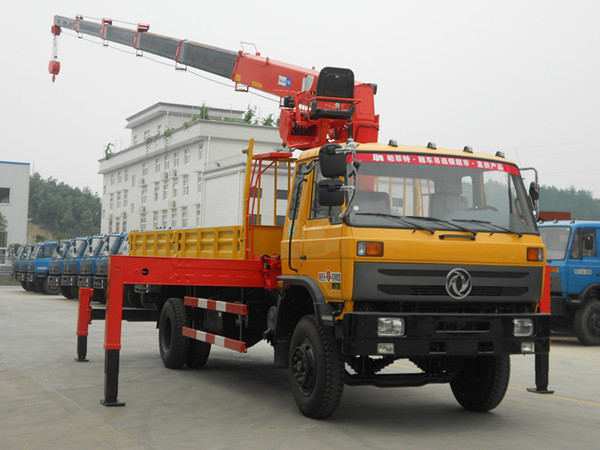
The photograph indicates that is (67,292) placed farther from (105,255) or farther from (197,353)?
(197,353)

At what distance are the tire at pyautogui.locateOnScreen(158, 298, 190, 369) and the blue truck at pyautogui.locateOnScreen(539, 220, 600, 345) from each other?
816 centimetres

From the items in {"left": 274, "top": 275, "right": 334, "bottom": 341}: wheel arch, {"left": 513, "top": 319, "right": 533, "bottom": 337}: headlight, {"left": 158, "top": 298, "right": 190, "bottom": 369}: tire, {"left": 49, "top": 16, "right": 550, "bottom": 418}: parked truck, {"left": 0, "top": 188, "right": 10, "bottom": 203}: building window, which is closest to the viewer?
{"left": 49, "top": 16, "right": 550, "bottom": 418}: parked truck

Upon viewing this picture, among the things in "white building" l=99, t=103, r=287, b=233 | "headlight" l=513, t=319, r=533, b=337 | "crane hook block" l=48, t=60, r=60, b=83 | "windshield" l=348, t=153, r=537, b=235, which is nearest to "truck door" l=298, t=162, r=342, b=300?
"windshield" l=348, t=153, r=537, b=235

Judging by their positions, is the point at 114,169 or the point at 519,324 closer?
the point at 519,324

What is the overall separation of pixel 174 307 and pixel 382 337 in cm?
483

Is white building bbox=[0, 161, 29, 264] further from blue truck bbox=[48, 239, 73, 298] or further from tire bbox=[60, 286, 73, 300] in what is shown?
tire bbox=[60, 286, 73, 300]

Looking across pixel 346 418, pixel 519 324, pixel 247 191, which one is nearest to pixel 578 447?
pixel 519 324

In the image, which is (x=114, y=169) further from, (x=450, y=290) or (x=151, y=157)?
(x=450, y=290)

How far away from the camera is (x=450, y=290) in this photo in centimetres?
718

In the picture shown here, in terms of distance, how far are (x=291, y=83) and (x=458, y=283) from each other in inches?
323

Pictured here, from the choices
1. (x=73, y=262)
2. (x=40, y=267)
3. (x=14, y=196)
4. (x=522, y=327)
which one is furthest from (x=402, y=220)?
(x=14, y=196)

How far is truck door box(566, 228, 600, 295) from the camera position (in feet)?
52.1

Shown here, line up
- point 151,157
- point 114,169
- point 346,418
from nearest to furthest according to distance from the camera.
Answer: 1. point 346,418
2. point 151,157
3. point 114,169

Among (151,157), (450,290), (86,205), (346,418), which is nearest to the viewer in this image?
(450,290)
